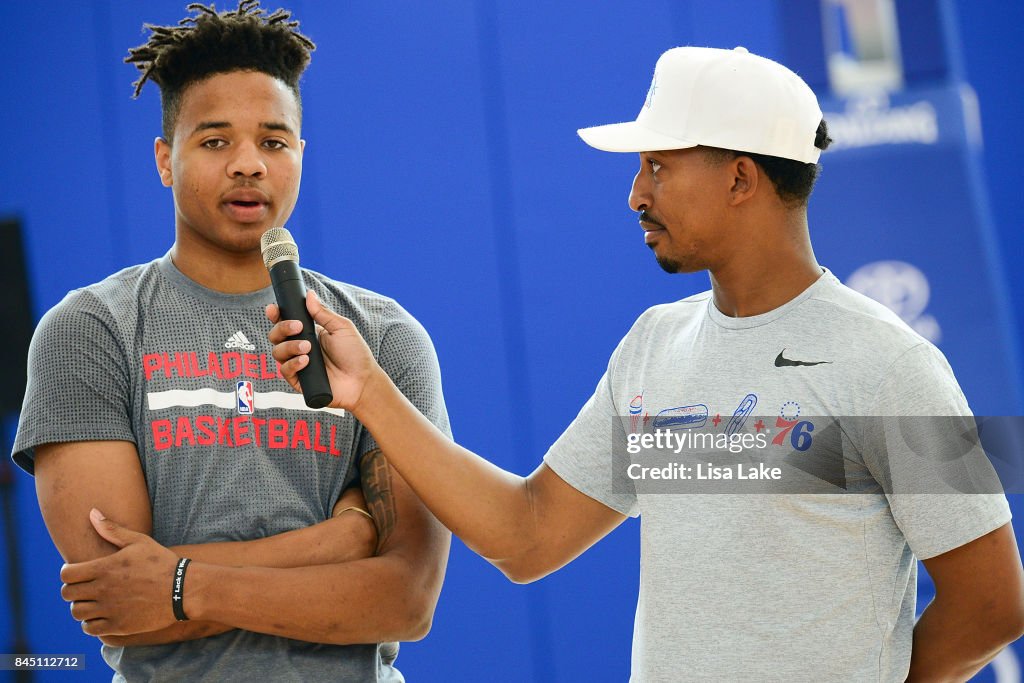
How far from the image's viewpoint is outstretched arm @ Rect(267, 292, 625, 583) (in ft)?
5.00

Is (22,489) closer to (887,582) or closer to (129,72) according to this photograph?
(129,72)

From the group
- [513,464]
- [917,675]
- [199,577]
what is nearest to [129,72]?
[513,464]

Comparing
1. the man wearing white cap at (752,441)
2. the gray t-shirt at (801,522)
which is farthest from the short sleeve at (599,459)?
the gray t-shirt at (801,522)

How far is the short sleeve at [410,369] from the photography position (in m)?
1.72

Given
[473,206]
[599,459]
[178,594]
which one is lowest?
[178,594]

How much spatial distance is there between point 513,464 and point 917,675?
6.08ft

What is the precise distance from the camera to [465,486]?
1.62 meters

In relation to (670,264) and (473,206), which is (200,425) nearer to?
(670,264)

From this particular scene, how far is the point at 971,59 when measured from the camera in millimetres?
3479

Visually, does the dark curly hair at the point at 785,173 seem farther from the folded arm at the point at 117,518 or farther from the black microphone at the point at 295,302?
the folded arm at the point at 117,518

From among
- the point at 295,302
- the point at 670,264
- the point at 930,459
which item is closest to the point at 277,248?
the point at 295,302

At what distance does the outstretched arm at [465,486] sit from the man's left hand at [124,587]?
0.33 metres

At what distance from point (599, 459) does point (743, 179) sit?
48 cm

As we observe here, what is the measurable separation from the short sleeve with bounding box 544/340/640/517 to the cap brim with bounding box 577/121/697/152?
32 cm
